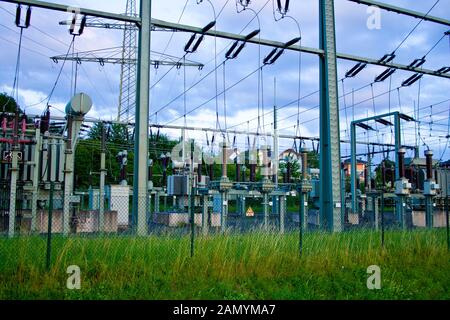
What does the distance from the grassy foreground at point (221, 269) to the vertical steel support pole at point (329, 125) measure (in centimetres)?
443

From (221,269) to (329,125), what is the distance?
798cm

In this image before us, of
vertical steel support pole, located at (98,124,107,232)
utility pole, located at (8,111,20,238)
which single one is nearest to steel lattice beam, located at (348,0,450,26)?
vertical steel support pole, located at (98,124,107,232)

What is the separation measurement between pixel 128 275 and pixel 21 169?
7739 millimetres

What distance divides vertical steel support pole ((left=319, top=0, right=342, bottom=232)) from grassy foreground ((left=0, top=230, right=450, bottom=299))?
4.43 metres

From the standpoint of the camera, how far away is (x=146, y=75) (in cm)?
1134

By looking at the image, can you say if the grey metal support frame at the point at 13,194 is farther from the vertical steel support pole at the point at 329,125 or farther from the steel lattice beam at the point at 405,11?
the steel lattice beam at the point at 405,11

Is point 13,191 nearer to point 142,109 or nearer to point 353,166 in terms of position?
point 142,109

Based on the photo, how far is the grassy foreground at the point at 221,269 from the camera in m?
5.80

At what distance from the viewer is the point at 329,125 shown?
13672mm

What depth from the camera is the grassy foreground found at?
5.80m
